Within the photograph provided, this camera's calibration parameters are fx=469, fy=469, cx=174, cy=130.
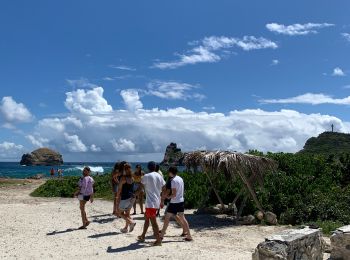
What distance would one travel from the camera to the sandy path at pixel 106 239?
32.2ft

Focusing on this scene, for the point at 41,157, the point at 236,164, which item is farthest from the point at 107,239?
the point at 41,157

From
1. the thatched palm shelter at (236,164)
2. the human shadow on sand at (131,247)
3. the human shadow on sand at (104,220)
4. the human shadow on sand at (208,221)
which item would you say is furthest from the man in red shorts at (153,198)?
the thatched palm shelter at (236,164)

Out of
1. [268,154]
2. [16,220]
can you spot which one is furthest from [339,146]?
[16,220]

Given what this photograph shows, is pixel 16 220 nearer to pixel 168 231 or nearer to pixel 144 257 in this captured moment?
pixel 168 231

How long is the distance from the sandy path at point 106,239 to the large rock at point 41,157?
5569 inches

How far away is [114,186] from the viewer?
585 inches

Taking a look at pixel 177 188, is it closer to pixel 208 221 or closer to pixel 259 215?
pixel 208 221

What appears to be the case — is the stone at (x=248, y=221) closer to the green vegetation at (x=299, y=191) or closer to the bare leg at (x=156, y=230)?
the green vegetation at (x=299, y=191)

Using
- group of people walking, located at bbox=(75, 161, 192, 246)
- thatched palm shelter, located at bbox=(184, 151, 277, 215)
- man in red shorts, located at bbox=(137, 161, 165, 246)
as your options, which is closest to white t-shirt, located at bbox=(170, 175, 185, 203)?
group of people walking, located at bbox=(75, 161, 192, 246)

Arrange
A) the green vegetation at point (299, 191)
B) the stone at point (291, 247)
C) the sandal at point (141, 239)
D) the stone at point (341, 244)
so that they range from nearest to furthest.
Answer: the stone at point (291, 247)
the stone at point (341, 244)
the sandal at point (141, 239)
the green vegetation at point (299, 191)

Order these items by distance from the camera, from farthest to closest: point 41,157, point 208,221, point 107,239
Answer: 1. point 41,157
2. point 208,221
3. point 107,239

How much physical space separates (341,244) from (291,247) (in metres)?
1.62

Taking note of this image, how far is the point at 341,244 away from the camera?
9102 millimetres

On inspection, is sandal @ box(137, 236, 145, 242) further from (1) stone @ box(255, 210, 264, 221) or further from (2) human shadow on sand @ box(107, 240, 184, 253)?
(1) stone @ box(255, 210, 264, 221)
